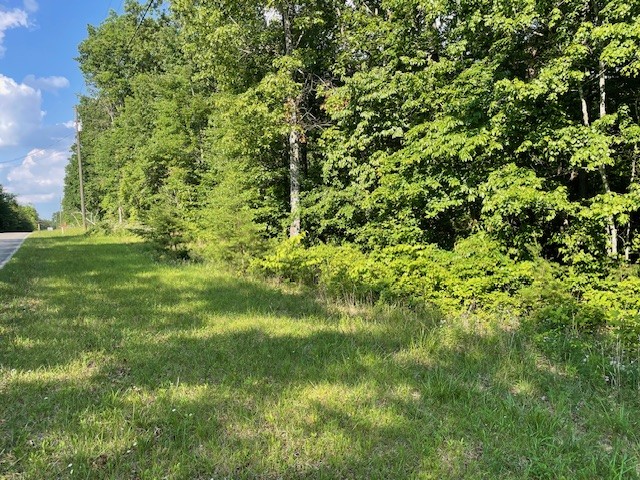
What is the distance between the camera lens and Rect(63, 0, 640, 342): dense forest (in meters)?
7.46

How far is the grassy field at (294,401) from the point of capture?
2.79 metres

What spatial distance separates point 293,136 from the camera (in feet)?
41.8

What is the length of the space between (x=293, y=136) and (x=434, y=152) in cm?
498

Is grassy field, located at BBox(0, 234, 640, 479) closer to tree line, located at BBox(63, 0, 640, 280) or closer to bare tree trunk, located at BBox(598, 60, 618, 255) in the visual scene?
bare tree trunk, located at BBox(598, 60, 618, 255)

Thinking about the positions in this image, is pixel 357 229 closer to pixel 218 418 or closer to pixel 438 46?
pixel 438 46

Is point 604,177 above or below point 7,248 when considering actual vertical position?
above

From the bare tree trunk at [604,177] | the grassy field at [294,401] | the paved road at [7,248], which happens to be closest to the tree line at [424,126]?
the bare tree trunk at [604,177]

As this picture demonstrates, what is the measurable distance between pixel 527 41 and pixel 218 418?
376 inches

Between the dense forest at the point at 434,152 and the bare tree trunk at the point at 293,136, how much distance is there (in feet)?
0.21

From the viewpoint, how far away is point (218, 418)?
3312mm

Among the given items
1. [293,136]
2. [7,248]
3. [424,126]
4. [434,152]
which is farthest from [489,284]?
[7,248]

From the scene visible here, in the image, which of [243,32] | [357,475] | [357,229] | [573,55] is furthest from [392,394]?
[243,32]

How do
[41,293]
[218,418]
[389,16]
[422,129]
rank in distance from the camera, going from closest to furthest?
[218,418]
[41,293]
[422,129]
[389,16]

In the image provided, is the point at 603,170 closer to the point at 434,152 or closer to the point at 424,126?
the point at 434,152
